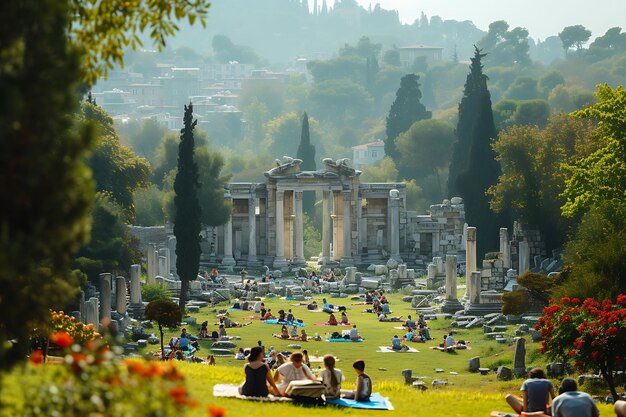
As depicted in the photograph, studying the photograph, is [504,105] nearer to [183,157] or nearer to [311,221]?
[311,221]

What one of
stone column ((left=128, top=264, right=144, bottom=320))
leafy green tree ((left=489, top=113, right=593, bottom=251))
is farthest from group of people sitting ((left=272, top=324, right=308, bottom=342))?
leafy green tree ((left=489, top=113, right=593, bottom=251))

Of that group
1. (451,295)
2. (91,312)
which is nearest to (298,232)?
(451,295)

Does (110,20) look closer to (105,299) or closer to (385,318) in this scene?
(105,299)

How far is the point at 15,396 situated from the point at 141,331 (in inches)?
1302

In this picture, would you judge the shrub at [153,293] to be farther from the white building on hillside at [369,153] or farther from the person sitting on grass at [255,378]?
the white building on hillside at [369,153]

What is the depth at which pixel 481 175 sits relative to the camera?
74062 millimetres

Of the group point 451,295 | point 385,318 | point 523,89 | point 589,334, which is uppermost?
point 523,89

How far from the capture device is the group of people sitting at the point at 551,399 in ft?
63.2

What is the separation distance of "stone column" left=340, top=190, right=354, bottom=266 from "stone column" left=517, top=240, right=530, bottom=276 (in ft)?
47.9

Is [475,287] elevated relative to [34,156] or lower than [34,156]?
lower

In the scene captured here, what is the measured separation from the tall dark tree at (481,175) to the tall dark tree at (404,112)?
153 feet

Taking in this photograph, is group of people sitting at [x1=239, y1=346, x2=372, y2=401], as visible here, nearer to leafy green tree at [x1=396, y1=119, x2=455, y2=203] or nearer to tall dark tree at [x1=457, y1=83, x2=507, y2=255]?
tall dark tree at [x1=457, y1=83, x2=507, y2=255]

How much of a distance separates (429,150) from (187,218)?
57002 mm

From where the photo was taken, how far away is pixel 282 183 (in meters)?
76.3
